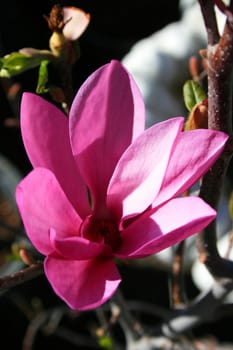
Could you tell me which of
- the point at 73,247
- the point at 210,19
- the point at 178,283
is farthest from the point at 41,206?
the point at 178,283

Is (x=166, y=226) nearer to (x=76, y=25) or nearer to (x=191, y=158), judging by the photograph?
(x=191, y=158)

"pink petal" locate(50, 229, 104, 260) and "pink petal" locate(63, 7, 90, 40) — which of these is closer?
"pink petal" locate(50, 229, 104, 260)

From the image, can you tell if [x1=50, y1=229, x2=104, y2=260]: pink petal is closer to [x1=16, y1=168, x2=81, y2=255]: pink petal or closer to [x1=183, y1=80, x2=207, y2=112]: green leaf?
[x1=16, y1=168, x2=81, y2=255]: pink petal

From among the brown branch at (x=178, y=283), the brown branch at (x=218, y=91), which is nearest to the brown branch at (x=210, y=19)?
the brown branch at (x=218, y=91)

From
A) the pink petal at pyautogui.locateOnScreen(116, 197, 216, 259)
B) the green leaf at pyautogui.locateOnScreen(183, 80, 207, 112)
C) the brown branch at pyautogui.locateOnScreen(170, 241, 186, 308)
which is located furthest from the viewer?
the brown branch at pyautogui.locateOnScreen(170, 241, 186, 308)

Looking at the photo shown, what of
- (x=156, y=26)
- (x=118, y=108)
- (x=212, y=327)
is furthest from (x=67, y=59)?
(x=156, y=26)

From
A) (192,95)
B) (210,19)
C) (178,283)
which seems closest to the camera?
(210,19)

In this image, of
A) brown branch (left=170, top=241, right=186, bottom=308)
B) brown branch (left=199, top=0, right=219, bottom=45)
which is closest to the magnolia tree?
brown branch (left=199, top=0, right=219, bottom=45)

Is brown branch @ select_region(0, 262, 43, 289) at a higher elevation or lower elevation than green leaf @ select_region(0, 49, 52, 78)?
lower
